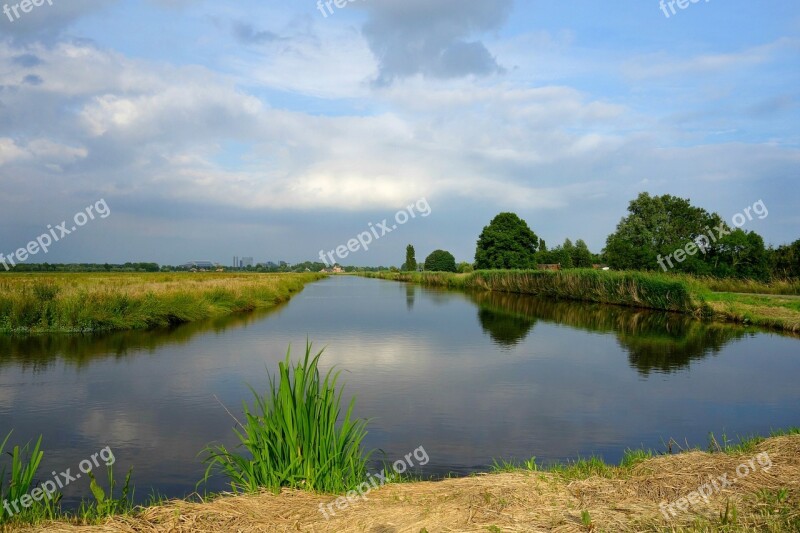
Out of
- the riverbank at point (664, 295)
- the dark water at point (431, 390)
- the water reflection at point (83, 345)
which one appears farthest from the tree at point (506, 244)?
the water reflection at point (83, 345)

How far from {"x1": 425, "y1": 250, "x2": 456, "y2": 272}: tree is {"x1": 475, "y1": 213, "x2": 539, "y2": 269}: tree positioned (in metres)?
40.4

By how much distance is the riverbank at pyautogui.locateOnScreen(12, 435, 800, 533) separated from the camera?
357cm

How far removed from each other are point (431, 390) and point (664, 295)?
1892 cm

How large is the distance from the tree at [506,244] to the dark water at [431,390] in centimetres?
4479

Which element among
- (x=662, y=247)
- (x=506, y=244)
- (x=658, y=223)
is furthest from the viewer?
(x=506, y=244)

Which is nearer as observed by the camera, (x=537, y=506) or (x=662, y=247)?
(x=537, y=506)

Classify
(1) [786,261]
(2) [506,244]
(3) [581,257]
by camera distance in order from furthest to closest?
(3) [581,257], (2) [506,244], (1) [786,261]

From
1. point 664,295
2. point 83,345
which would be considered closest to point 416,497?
point 83,345

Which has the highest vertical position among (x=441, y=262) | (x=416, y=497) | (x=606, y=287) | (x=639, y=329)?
(x=441, y=262)

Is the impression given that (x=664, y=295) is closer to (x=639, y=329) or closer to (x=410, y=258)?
(x=639, y=329)

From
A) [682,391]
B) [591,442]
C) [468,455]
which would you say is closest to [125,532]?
[468,455]

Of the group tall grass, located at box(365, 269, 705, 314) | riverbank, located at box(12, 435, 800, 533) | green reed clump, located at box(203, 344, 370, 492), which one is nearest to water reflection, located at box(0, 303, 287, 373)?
green reed clump, located at box(203, 344, 370, 492)

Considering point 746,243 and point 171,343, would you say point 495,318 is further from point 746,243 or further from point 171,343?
point 746,243

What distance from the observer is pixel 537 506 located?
12.8 feet
